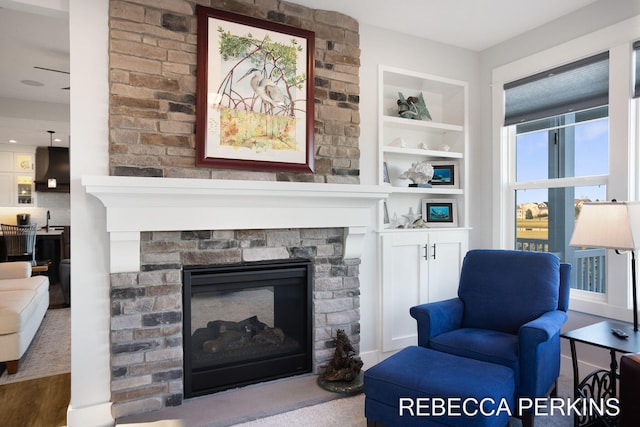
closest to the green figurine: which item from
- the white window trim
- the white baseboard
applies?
the white window trim

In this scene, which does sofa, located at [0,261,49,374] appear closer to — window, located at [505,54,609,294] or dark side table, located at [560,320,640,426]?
dark side table, located at [560,320,640,426]

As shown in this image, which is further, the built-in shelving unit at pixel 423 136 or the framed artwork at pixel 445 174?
the framed artwork at pixel 445 174

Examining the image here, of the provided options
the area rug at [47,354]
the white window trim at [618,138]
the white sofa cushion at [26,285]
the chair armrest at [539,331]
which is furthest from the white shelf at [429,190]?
the white sofa cushion at [26,285]

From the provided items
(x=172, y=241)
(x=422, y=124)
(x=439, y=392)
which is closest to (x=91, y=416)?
(x=172, y=241)

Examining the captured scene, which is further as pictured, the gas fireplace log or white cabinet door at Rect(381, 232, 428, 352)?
white cabinet door at Rect(381, 232, 428, 352)

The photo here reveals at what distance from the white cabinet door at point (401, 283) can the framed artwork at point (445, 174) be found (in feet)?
1.86

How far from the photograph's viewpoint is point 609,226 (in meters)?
2.14

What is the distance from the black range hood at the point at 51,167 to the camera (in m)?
7.49

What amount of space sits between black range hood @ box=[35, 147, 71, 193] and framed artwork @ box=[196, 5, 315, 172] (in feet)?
21.1

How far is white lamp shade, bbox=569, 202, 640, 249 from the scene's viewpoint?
207 cm

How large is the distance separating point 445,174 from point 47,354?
378 centimetres

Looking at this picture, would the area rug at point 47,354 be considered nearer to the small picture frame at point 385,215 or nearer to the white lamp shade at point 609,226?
the small picture frame at point 385,215

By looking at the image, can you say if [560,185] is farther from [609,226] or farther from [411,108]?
[411,108]

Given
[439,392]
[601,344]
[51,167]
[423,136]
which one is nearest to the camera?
[439,392]
